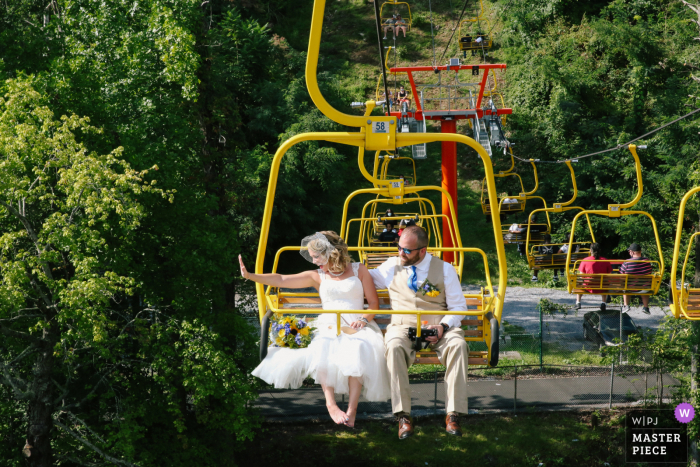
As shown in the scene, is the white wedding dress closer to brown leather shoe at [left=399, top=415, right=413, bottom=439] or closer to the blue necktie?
brown leather shoe at [left=399, top=415, right=413, bottom=439]

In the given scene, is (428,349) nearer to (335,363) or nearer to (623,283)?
(335,363)

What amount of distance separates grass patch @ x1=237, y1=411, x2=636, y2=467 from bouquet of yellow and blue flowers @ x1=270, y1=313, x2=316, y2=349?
916cm

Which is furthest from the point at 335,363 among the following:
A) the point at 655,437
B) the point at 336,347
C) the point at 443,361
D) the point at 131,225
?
the point at 655,437

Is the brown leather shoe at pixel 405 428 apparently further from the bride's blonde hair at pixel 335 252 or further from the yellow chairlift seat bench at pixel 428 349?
the bride's blonde hair at pixel 335 252

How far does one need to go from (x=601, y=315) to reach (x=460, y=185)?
12.0 metres

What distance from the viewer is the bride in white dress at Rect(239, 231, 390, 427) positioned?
4672 millimetres

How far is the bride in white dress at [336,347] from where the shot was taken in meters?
4.67

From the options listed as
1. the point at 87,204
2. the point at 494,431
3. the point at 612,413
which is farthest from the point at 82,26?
the point at 612,413

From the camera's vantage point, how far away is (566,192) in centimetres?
2289

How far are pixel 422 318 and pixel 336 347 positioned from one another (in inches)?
29.4

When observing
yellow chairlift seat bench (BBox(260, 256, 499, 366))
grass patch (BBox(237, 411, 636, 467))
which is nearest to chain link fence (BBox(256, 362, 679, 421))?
grass patch (BBox(237, 411, 636, 467))

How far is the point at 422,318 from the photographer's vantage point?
5.17 metres

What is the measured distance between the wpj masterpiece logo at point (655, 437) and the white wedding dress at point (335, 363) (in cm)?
1054

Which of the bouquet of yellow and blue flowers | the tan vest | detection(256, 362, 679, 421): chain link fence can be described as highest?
the tan vest
